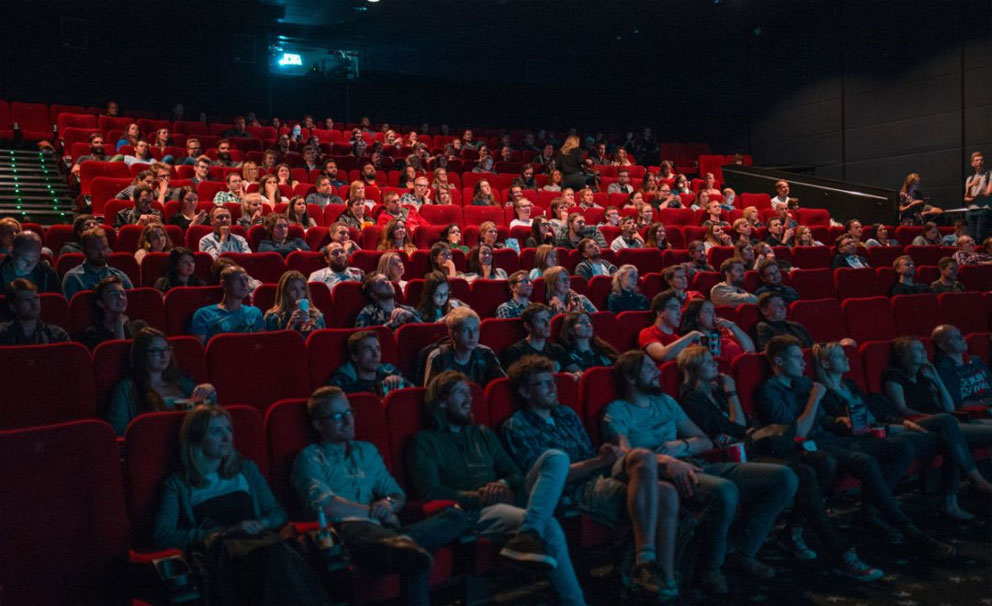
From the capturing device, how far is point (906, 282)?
11.0 feet

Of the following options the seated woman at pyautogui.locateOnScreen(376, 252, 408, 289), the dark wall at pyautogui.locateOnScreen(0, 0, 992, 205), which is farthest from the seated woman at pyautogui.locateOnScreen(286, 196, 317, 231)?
the dark wall at pyautogui.locateOnScreen(0, 0, 992, 205)

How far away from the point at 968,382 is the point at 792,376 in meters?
0.76

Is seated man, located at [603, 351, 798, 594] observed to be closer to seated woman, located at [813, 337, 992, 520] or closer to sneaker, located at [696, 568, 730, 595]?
sneaker, located at [696, 568, 730, 595]

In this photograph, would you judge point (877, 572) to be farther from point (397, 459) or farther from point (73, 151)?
point (73, 151)

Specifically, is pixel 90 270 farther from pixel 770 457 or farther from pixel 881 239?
pixel 881 239

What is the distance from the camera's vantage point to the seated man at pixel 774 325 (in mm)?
2566

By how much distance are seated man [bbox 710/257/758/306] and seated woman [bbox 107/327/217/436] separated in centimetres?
186

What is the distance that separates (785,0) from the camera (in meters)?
6.24

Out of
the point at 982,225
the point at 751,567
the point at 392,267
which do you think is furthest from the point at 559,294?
the point at 982,225

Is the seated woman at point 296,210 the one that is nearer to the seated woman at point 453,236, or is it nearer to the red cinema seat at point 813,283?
the seated woman at point 453,236

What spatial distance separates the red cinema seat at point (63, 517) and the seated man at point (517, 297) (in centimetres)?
139

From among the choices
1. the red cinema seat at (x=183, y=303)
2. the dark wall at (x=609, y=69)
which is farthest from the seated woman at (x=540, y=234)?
the dark wall at (x=609, y=69)

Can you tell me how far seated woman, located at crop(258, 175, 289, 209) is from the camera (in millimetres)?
3714

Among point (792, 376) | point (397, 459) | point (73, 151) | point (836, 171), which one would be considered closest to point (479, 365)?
point (397, 459)
